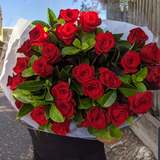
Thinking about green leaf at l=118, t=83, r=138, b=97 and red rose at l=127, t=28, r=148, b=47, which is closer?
green leaf at l=118, t=83, r=138, b=97

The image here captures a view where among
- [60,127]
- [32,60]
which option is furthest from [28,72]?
[60,127]

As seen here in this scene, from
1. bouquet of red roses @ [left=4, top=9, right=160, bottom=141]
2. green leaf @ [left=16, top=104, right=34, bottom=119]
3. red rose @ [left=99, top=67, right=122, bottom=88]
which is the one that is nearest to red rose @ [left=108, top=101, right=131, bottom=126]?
bouquet of red roses @ [left=4, top=9, right=160, bottom=141]

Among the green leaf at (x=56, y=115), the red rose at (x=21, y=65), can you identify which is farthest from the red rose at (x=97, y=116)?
the red rose at (x=21, y=65)

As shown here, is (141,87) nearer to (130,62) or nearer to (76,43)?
(130,62)

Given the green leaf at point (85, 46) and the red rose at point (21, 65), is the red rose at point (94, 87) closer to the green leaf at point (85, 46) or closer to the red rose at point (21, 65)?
the green leaf at point (85, 46)

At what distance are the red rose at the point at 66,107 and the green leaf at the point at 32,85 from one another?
3.5 inches

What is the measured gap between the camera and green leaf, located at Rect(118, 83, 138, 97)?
1.96ft

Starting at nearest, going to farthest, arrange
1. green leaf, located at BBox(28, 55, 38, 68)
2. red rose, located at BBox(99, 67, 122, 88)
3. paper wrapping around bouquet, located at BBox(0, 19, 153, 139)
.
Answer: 1. red rose, located at BBox(99, 67, 122, 88)
2. green leaf, located at BBox(28, 55, 38, 68)
3. paper wrapping around bouquet, located at BBox(0, 19, 153, 139)

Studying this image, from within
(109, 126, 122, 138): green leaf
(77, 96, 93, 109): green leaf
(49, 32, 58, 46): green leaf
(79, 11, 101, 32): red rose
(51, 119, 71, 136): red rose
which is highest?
(79, 11, 101, 32): red rose

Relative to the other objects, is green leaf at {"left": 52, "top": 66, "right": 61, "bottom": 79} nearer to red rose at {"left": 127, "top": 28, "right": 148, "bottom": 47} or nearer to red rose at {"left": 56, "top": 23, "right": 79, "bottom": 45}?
red rose at {"left": 56, "top": 23, "right": 79, "bottom": 45}

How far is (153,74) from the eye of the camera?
0.65 meters

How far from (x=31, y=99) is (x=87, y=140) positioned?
0.43 m

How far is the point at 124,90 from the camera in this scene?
61 cm

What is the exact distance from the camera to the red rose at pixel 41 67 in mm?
596
